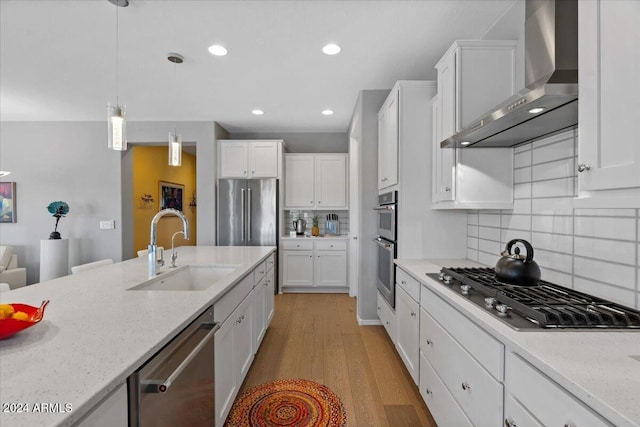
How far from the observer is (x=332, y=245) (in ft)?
16.0

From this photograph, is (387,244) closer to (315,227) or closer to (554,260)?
(554,260)

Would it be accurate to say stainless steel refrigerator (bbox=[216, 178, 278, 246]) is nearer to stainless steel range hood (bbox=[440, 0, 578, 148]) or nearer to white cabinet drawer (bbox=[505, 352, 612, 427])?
stainless steel range hood (bbox=[440, 0, 578, 148])

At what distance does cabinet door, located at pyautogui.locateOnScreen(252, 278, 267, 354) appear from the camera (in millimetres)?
2479

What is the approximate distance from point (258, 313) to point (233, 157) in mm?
2968

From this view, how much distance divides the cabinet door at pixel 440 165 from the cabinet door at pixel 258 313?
5.45 feet

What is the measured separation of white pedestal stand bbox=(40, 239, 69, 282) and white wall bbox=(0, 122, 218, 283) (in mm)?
326

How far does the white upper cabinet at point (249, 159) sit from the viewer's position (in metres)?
4.89

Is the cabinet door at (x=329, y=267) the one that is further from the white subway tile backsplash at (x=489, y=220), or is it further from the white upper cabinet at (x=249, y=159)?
the white subway tile backsplash at (x=489, y=220)

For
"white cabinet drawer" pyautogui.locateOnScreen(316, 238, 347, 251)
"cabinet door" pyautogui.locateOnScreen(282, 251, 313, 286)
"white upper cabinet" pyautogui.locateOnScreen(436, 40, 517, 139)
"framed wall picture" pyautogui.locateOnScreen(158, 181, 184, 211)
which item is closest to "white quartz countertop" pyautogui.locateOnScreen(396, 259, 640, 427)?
"white upper cabinet" pyautogui.locateOnScreen(436, 40, 517, 139)

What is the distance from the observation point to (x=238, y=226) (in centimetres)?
472

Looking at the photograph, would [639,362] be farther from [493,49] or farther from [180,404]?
[493,49]

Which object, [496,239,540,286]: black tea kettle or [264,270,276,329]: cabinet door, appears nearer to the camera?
[496,239,540,286]: black tea kettle

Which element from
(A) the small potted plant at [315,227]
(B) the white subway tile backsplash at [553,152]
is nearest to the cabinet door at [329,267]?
(A) the small potted plant at [315,227]

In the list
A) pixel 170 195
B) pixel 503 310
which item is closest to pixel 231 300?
pixel 503 310
